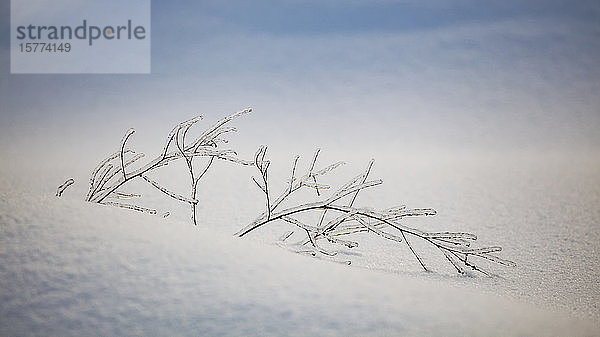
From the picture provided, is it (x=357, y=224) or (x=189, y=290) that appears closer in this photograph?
(x=189, y=290)

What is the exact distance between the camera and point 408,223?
1392 millimetres

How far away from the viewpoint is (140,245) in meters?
0.67

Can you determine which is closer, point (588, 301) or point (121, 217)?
point (121, 217)

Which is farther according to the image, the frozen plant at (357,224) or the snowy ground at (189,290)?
the frozen plant at (357,224)

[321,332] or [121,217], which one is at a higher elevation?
[121,217]

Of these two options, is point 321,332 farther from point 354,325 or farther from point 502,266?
point 502,266

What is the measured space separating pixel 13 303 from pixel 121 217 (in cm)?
19

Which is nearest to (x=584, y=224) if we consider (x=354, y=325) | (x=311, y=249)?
(x=311, y=249)

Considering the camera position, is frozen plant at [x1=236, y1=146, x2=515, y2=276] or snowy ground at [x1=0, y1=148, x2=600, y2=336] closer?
snowy ground at [x1=0, y1=148, x2=600, y2=336]

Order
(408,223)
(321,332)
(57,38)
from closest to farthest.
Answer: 1. (321,332)
2. (408,223)
3. (57,38)

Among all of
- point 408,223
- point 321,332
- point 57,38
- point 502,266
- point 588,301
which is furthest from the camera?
point 57,38

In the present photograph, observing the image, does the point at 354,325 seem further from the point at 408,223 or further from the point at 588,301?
the point at 408,223

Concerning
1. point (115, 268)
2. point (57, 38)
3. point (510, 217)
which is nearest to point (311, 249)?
point (115, 268)

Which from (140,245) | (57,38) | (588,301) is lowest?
(588,301)
